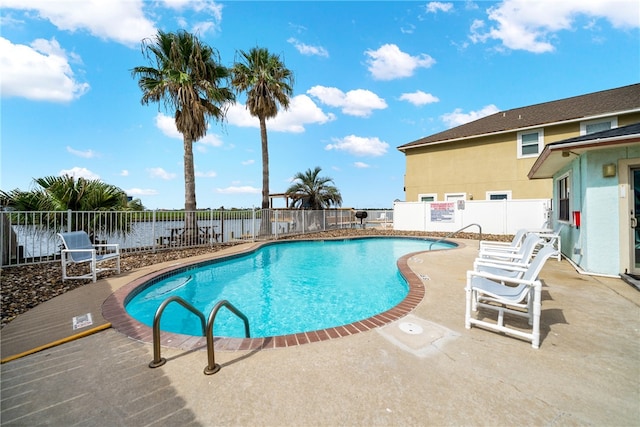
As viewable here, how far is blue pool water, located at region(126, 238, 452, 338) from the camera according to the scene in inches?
189

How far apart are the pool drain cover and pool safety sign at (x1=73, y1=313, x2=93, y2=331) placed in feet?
14.0

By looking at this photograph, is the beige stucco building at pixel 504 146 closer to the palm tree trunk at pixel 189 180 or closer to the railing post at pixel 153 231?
the palm tree trunk at pixel 189 180

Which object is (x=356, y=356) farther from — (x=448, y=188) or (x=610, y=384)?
(x=448, y=188)

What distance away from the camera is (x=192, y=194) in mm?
11836

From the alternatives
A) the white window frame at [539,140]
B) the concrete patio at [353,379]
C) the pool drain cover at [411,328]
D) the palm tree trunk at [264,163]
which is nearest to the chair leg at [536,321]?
the concrete patio at [353,379]

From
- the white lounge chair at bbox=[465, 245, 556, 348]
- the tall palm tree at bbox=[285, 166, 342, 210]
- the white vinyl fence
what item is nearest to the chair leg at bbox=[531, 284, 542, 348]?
the white lounge chair at bbox=[465, 245, 556, 348]

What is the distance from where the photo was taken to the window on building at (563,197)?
7691mm

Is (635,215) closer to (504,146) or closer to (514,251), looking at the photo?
(514,251)

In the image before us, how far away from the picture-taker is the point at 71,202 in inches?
340

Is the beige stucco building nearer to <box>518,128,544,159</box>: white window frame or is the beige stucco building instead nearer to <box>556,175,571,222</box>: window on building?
<box>518,128,544,159</box>: white window frame

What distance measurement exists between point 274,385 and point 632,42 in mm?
14088

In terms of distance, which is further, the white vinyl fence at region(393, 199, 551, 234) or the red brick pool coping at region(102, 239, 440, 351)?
the white vinyl fence at region(393, 199, 551, 234)

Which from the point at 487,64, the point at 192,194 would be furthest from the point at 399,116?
the point at 192,194

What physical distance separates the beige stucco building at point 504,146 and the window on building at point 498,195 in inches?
0.6
